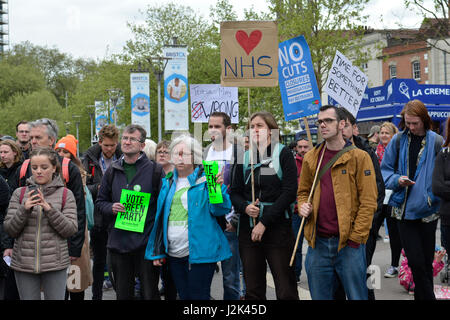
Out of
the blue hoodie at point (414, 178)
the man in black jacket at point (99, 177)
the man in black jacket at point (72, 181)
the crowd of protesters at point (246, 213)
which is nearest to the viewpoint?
the crowd of protesters at point (246, 213)

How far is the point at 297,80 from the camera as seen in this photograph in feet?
25.6

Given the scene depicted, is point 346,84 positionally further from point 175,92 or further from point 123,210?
point 175,92

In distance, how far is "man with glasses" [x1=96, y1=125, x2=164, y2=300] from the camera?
5219mm

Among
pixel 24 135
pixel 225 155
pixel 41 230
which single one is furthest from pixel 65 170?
pixel 24 135

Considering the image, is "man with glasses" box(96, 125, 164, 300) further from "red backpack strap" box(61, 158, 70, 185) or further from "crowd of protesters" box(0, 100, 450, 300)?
"red backpack strap" box(61, 158, 70, 185)

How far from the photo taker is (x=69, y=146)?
6742 millimetres

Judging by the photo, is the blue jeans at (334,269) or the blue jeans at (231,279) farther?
the blue jeans at (231,279)

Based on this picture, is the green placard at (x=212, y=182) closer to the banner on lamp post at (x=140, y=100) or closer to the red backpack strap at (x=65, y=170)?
the red backpack strap at (x=65, y=170)

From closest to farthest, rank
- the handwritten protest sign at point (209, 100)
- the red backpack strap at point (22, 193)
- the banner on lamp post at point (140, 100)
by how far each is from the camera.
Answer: the red backpack strap at point (22, 193)
the handwritten protest sign at point (209, 100)
the banner on lamp post at point (140, 100)

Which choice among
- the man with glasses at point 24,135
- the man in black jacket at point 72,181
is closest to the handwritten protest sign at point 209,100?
the man with glasses at point 24,135

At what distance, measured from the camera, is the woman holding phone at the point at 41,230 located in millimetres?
4934

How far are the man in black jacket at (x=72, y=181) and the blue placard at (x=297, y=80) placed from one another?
321cm
